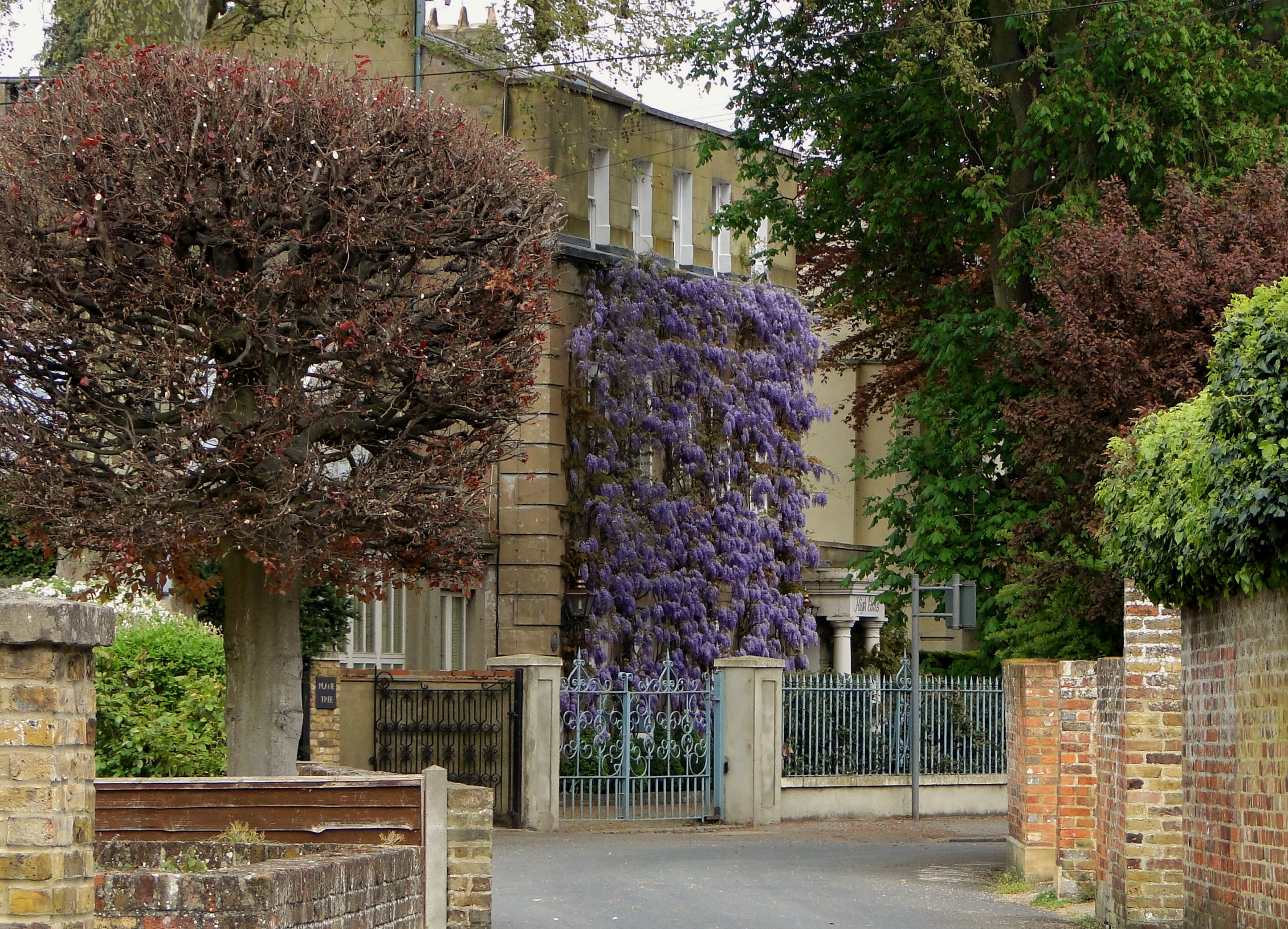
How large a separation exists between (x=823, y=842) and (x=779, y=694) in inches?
122

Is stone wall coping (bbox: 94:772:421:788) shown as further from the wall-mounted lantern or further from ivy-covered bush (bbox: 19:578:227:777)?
the wall-mounted lantern

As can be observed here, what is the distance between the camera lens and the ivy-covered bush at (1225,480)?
28.1ft

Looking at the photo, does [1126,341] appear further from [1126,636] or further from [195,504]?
[195,504]

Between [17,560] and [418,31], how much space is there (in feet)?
37.2

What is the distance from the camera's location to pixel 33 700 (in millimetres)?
5668

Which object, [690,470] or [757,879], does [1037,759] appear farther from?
[690,470]

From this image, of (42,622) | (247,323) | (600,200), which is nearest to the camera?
(42,622)

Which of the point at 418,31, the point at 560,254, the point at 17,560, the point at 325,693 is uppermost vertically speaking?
the point at 418,31

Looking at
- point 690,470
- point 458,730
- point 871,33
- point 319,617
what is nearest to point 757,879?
point 458,730

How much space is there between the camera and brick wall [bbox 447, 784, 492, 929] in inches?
492

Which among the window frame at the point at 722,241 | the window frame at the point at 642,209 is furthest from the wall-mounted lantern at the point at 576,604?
the window frame at the point at 722,241

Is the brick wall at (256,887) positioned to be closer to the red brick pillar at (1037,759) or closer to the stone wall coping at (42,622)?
the stone wall coping at (42,622)

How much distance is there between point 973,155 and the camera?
86.0 feet

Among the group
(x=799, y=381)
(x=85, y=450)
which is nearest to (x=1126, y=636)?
(x=85, y=450)
